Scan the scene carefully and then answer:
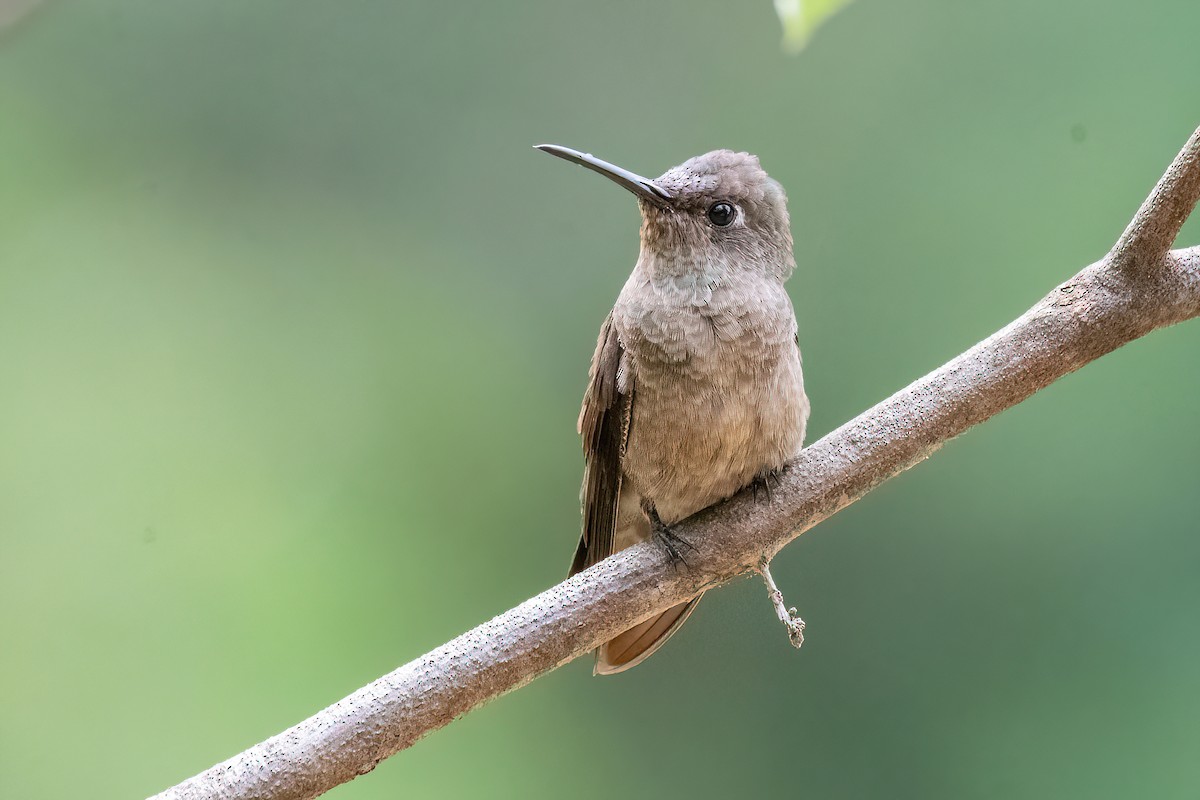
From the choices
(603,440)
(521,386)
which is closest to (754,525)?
(603,440)

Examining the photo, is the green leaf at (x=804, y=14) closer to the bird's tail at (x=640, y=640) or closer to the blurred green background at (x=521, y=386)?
the bird's tail at (x=640, y=640)

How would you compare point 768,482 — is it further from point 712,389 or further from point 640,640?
point 640,640

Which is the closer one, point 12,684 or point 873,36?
point 12,684

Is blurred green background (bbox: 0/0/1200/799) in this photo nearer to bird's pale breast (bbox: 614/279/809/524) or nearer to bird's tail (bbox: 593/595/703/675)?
bird's tail (bbox: 593/595/703/675)

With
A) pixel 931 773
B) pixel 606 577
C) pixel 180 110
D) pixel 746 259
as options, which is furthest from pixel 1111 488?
pixel 180 110

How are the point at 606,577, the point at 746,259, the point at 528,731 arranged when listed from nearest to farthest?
the point at 606,577, the point at 746,259, the point at 528,731

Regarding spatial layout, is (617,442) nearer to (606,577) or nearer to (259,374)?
(606,577)

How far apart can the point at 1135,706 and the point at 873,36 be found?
1937 mm

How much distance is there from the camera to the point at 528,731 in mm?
2871

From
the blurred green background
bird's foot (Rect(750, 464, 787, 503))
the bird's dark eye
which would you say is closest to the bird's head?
the bird's dark eye

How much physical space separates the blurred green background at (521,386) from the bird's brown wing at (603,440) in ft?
2.57

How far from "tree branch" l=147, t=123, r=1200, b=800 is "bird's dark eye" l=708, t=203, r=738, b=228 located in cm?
49

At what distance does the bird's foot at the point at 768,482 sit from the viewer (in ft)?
6.44

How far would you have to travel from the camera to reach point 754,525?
6.41 ft
